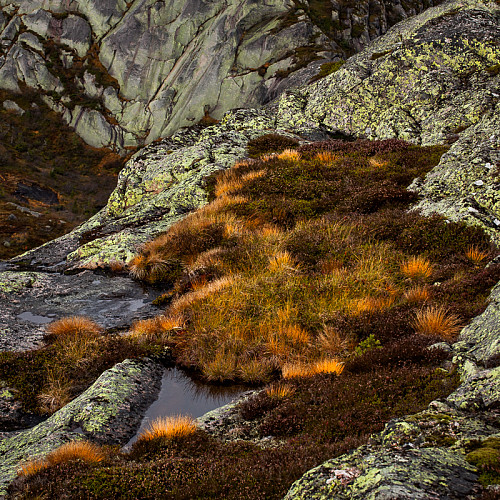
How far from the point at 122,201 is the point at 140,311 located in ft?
37.9

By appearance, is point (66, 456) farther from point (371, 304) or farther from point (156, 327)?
point (371, 304)

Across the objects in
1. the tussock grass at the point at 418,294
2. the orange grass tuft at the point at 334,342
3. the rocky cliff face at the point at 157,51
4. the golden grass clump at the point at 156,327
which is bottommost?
the orange grass tuft at the point at 334,342

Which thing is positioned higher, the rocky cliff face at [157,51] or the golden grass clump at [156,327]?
the rocky cliff face at [157,51]

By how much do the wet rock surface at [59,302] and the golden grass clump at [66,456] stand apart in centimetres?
437

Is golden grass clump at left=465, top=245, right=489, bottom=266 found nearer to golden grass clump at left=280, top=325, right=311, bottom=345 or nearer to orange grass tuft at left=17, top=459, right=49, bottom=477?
golden grass clump at left=280, top=325, right=311, bottom=345

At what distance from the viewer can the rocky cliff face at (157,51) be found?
67000mm

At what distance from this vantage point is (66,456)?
4863 mm

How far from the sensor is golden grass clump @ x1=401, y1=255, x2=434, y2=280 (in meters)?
8.93

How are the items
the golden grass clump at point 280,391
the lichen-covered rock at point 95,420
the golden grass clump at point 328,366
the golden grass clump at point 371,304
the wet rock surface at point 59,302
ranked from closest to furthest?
the lichen-covered rock at point 95,420 → the golden grass clump at point 280,391 → the golden grass clump at point 328,366 → the golden grass clump at point 371,304 → the wet rock surface at point 59,302

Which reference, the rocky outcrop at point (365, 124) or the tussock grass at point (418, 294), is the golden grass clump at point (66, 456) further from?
the rocky outcrop at point (365, 124)

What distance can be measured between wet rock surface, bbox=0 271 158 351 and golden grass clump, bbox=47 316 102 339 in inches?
15.6

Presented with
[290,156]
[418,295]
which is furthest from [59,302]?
[290,156]

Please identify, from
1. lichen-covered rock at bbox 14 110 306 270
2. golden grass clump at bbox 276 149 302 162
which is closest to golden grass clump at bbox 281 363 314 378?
lichen-covered rock at bbox 14 110 306 270

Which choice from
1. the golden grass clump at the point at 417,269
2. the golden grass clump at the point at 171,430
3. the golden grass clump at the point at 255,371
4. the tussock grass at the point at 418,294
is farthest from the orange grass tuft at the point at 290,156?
the golden grass clump at the point at 171,430
